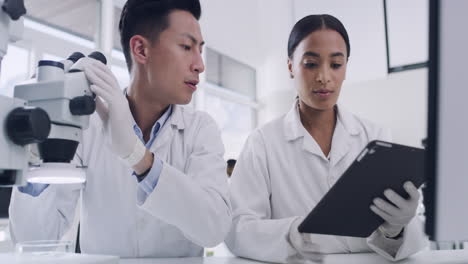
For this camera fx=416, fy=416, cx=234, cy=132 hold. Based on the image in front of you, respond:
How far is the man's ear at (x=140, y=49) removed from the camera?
1321mm

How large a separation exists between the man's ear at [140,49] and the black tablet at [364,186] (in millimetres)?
737

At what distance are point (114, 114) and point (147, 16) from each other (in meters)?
0.54

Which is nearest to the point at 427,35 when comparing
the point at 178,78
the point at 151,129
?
the point at 178,78

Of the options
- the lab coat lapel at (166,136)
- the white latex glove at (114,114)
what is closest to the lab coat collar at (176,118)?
the lab coat lapel at (166,136)

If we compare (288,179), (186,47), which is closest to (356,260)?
(288,179)

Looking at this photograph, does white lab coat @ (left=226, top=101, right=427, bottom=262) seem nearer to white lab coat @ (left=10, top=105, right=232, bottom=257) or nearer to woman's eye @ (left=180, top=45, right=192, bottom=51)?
white lab coat @ (left=10, top=105, right=232, bottom=257)

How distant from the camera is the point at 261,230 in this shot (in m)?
1.11

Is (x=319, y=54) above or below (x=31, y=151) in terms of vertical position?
above

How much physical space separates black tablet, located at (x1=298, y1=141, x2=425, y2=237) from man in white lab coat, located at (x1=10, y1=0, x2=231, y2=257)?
0.30 meters

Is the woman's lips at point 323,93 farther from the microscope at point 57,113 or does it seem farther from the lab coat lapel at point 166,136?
the microscope at point 57,113

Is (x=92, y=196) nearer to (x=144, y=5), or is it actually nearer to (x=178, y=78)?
(x=178, y=78)

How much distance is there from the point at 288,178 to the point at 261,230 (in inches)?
12.2

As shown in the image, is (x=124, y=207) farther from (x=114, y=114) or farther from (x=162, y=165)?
(x=114, y=114)

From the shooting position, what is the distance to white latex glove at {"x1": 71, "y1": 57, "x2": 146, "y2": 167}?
0.85 metres
